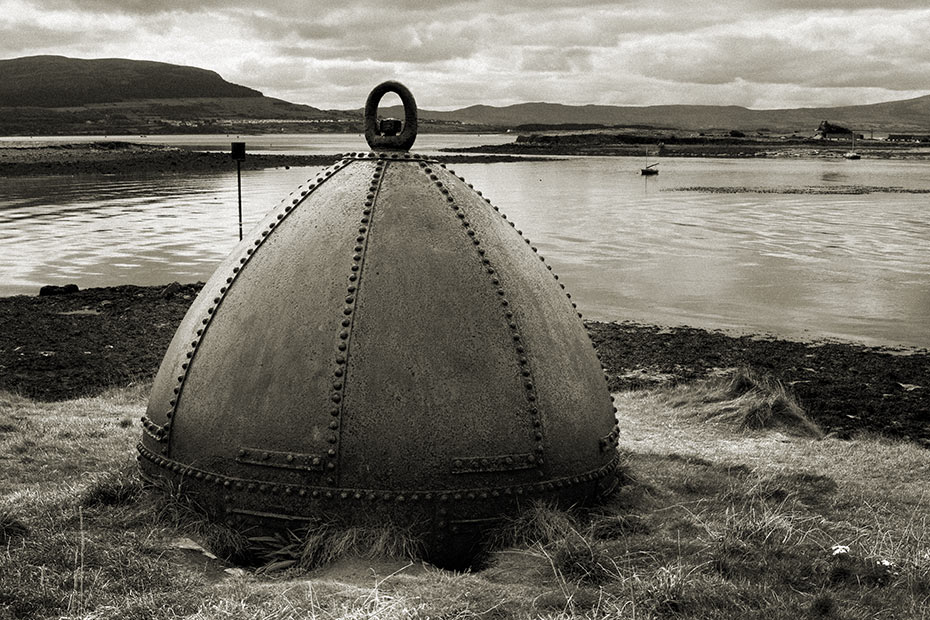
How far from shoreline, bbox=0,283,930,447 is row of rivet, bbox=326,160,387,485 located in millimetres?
5253

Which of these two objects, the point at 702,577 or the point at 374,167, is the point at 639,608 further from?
the point at 374,167

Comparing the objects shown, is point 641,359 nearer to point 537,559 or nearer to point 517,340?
point 517,340

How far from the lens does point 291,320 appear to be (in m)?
4.77

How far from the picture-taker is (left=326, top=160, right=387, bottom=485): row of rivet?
4500mm

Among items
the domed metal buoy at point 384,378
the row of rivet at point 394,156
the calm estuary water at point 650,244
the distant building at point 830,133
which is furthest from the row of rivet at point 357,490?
the distant building at point 830,133

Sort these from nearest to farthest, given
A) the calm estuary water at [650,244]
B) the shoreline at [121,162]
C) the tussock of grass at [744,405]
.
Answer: the tussock of grass at [744,405] < the calm estuary water at [650,244] < the shoreline at [121,162]

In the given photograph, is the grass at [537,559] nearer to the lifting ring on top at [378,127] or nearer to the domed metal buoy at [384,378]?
the domed metal buoy at [384,378]

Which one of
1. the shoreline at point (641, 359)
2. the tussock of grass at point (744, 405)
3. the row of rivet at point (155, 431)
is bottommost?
the shoreline at point (641, 359)

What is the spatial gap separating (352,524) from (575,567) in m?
1.07

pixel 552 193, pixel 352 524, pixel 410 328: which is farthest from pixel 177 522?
pixel 552 193

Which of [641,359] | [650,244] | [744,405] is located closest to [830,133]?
[650,244]

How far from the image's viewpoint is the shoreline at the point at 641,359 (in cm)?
941

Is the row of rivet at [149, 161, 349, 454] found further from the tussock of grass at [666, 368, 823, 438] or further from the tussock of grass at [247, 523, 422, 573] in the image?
the tussock of grass at [666, 368, 823, 438]

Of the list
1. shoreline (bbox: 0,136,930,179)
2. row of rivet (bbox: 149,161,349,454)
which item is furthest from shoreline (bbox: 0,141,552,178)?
row of rivet (bbox: 149,161,349,454)
